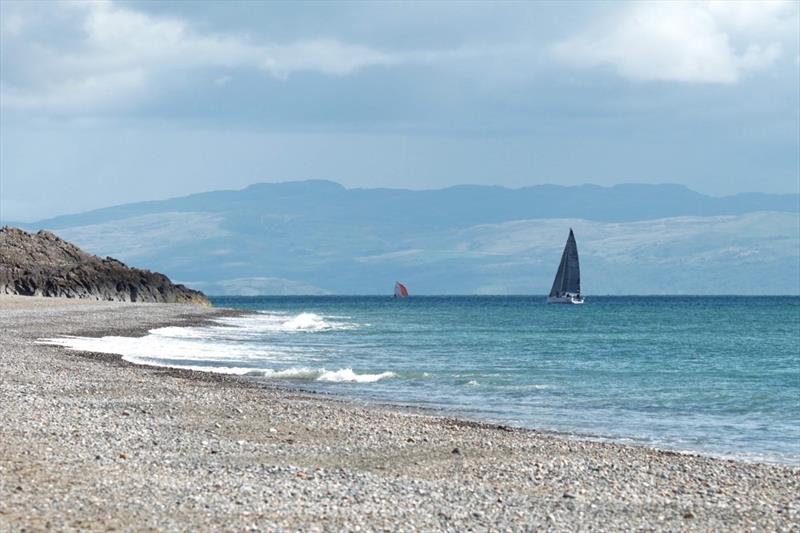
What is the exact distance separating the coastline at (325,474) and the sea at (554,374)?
379 cm

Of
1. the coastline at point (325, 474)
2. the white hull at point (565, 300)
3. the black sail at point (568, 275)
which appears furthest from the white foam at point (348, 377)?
the white hull at point (565, 300)

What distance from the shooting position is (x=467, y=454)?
19.9 metres

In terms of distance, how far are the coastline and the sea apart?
3792 millimetres

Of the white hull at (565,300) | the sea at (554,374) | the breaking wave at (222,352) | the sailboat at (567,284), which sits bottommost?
the sea at (554,374)

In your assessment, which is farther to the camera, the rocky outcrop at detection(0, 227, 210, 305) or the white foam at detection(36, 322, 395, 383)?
the rocky outcrop at detection(0, 227, 210, 305)

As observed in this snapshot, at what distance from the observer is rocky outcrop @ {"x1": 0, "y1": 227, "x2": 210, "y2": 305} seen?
399 ft

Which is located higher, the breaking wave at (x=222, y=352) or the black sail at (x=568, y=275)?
the black sail at (x=568, y=275)

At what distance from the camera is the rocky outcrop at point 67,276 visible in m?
122

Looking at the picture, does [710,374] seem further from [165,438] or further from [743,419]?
[165,438]

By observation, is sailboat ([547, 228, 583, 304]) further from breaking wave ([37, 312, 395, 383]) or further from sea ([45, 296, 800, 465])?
breaking wave ([37, 312, 395, 383])

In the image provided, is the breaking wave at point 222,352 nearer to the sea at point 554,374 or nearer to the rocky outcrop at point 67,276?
the sea at point 554,374

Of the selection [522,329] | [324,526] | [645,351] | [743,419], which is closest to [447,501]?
[324,526]

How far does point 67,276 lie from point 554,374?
92579 millimetres

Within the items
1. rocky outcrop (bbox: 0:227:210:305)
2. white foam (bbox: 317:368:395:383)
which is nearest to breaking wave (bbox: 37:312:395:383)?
white foam (bbox: 317:368:395:383)
